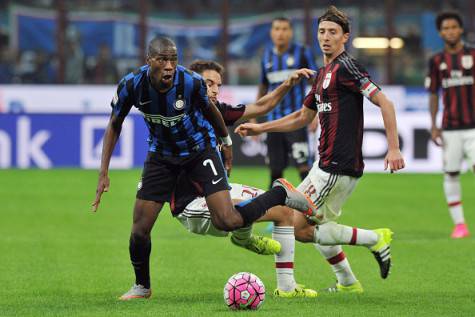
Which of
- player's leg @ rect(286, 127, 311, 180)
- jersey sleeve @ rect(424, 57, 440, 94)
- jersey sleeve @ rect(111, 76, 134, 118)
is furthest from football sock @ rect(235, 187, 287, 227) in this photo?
jersey sleeve @ rect(424, 57, 440, 94)

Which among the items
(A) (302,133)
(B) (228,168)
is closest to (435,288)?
(B) (228,168)

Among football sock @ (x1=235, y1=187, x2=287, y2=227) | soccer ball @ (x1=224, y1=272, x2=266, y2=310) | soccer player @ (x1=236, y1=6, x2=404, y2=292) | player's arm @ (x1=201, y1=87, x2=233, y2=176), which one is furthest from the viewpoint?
soccer player @ (x1=236, y1=6, x2=404, y2=292)

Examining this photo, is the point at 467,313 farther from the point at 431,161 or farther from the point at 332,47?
the point at 431,161

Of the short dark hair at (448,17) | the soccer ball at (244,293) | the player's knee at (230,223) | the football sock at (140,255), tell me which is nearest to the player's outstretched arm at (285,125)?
the player's knee at (230,223)

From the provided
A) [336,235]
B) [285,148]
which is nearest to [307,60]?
[285,148]

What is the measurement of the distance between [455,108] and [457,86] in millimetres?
254

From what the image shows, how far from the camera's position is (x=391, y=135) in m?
7.53

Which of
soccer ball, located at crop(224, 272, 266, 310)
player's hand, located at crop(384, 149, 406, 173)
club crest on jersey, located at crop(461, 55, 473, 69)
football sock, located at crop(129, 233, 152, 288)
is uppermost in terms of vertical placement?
club crest on jersey, located at crop(461, 55, 473, 69)

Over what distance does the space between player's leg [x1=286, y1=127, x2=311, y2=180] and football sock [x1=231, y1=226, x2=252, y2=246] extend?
4.20m

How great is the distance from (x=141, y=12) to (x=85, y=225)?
1164 cm

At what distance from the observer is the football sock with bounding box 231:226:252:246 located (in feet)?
25.9

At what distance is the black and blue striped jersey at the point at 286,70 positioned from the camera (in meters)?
12.4

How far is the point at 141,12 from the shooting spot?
2389cm

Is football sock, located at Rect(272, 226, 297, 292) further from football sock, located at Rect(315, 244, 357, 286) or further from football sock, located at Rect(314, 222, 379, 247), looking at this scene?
football sock, located at Rect(315, 244, 357, 286)
